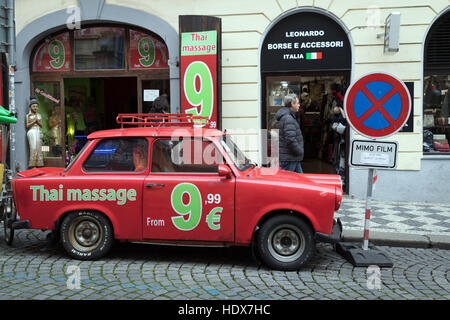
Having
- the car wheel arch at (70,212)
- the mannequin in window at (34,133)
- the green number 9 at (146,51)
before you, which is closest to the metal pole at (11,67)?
the mannequin in window at (34,133)

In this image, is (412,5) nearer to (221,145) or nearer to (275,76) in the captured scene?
(275,76)

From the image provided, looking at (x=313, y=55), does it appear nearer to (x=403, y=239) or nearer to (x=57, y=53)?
(x=403, y=239)

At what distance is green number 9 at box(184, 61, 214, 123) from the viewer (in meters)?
9.34

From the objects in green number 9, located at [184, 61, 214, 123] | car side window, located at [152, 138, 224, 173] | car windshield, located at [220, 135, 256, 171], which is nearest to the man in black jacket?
car windshield, located at [220, 135, 256, 171]

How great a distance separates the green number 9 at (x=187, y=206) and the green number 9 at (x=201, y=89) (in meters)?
4.37

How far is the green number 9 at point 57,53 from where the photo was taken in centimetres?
1068

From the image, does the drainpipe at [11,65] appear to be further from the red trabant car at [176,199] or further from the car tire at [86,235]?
the car tire at [86,235]

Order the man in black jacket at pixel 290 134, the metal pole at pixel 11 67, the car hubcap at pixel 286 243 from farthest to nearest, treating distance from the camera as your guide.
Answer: the metal pole at pixel 11 67
the man in black jacket at pixel 290 134
the car hubcap at pixel 286 243

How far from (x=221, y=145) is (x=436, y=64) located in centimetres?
614

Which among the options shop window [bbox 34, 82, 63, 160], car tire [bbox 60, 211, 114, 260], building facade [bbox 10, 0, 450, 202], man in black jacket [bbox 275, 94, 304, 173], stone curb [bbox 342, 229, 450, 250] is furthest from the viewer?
shop window [bbox 34, 82, 63, 160]

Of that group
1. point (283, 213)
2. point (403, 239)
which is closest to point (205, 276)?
point (283, 213)

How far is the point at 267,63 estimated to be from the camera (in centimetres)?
968

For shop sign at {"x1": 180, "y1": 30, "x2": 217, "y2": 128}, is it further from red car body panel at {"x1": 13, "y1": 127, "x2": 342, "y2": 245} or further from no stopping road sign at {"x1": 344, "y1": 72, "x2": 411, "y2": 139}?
no stopping road sign at {"x1": 344, "y1": 72, "x2": 411, "y2": 139}

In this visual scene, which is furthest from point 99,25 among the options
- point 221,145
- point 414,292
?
point 414,292
